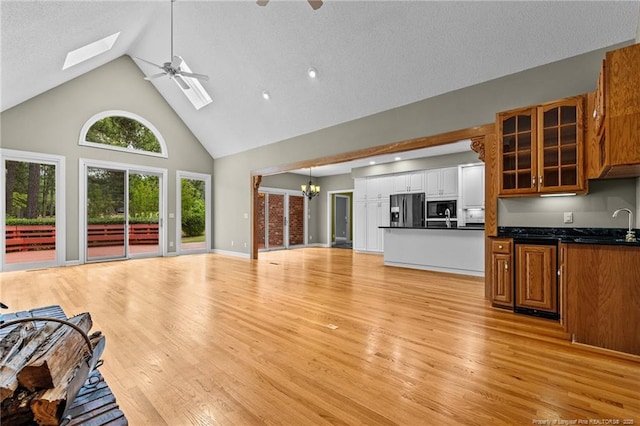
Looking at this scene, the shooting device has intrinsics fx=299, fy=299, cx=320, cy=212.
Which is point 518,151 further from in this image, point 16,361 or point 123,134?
point 123,134

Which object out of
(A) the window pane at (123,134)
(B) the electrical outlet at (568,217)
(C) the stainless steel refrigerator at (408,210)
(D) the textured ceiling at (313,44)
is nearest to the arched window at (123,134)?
(A) the window pane at (123,134)

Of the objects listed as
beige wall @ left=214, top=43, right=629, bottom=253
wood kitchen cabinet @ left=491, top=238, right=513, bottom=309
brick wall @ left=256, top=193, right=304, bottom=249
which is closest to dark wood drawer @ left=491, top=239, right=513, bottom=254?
wood kitchen cabinet @ left=491, top=238, right=513, bottom=309

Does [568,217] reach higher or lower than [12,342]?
higher

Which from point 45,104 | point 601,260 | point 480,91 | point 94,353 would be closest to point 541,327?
point 601,260

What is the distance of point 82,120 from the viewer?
660cm

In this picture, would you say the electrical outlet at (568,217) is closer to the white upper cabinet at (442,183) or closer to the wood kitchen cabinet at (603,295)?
the wood kitchen cabinet at (603,295)

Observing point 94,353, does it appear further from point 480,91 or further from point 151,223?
point 151,223

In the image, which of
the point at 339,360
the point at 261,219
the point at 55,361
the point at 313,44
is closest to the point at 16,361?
the point at 55,361

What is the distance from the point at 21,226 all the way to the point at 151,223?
2.43m

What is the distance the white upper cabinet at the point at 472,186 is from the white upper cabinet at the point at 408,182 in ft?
3.59

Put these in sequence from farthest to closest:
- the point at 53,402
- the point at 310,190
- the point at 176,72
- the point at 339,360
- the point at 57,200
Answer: the point at 310,190 → the point at 57,200 → the point at 176,72 → the point at 339,360 → the point at 53,402

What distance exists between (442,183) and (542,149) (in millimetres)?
4346

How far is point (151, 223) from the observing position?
7.83 meters

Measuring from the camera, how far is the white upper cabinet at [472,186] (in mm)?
6967
